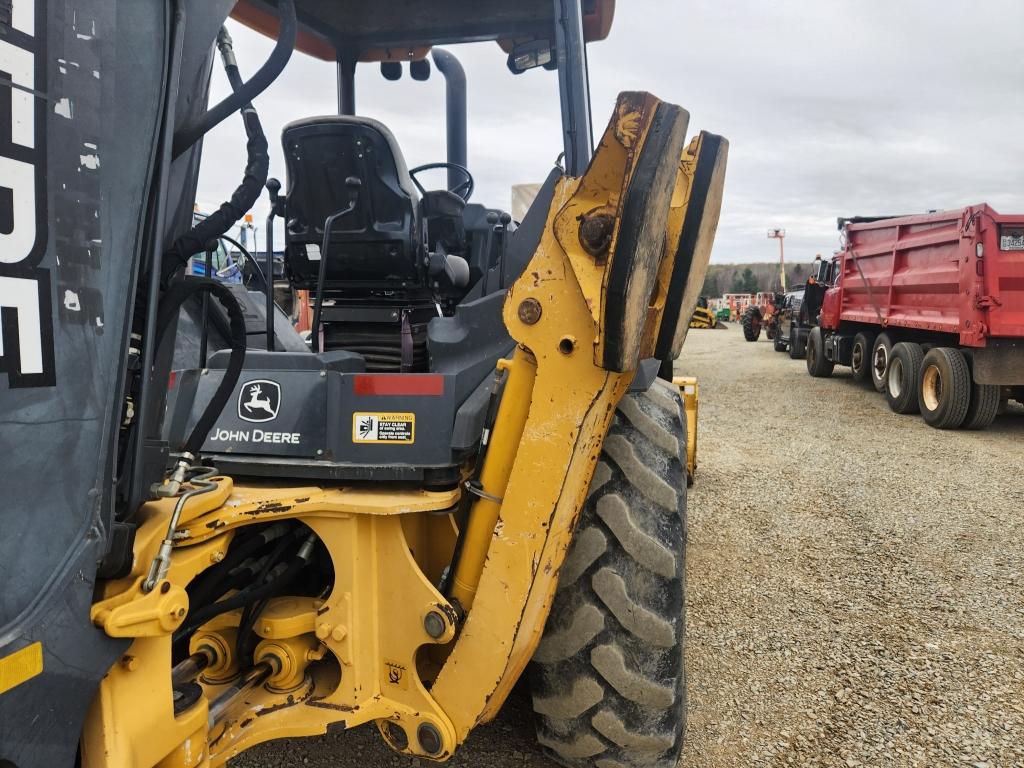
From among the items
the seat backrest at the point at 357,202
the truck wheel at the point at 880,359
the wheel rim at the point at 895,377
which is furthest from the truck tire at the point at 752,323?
the seat backrest at the point at 357,202

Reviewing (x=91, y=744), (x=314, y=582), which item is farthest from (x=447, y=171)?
(x=91, y=744)

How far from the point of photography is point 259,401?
1883 mm

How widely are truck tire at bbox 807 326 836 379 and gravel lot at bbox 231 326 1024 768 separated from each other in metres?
5.74

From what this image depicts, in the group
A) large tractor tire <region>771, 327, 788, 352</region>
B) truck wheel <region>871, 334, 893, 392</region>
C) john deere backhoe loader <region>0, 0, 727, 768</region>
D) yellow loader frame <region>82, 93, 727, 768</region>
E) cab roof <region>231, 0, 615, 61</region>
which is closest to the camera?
john deere backhoe loader <region>0, 0, 727, 768</region>

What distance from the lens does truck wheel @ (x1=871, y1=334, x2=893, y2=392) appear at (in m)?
9.87

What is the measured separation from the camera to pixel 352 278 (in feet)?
8.29

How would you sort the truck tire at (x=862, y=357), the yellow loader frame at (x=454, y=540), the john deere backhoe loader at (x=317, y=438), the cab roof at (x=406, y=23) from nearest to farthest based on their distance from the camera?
the john deere backhoe loader at (x=317, y=438), the yellow loader frame at (x=454, y=540), the cab roof at (x=406, y=23), the truck tire at (x=862, y=357)

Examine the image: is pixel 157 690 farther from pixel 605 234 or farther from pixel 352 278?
pixel 352 278

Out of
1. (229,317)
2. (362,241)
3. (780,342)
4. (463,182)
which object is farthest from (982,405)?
(780,342)

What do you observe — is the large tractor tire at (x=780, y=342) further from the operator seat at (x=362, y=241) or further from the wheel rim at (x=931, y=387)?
the operator seat at (x=362, y=241)

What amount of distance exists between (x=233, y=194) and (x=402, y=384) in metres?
0.65

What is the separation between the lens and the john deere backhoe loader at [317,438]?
3.45 feet

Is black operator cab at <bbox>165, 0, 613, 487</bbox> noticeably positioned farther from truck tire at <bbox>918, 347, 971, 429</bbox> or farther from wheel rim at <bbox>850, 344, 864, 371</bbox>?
wheel rim at <bbox>850, 344, 864, 371</bbox>

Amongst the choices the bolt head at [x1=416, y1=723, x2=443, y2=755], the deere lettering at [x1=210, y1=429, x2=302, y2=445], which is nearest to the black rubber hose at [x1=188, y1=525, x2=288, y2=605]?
the deere lettering at [x1=210, y1=429, x2=302, y2=445]
